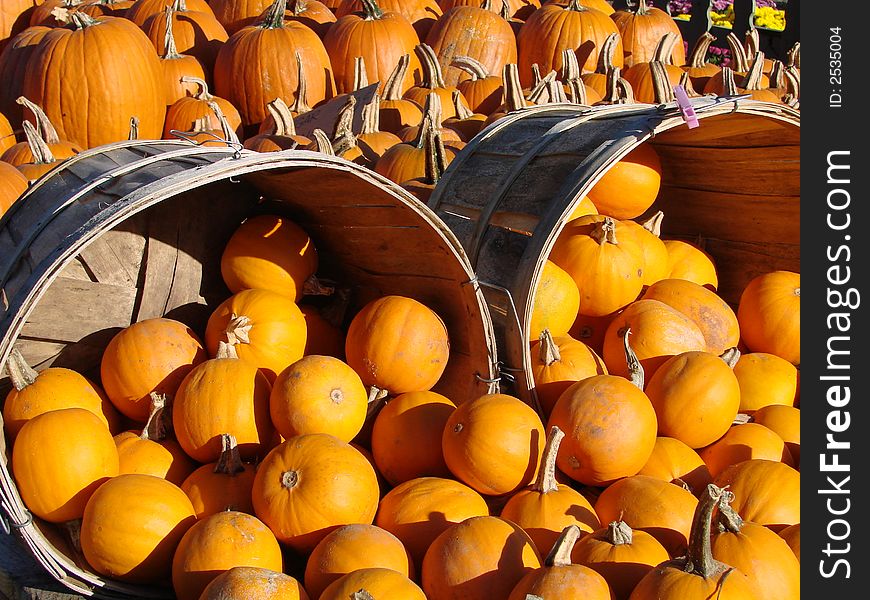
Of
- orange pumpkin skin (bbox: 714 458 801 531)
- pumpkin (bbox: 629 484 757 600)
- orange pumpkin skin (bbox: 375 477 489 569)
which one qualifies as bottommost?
orange pumpkin skin (bbox: 714 458 801 531)

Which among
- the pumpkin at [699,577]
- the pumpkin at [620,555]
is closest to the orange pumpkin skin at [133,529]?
the pumpkin at [620,555]

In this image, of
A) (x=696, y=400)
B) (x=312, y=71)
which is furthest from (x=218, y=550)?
A: (x=312, y=71)

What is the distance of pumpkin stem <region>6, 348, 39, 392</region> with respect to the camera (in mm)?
2059

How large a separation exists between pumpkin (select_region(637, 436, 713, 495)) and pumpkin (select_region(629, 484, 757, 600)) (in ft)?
1.92

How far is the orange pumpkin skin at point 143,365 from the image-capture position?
7.14 feet

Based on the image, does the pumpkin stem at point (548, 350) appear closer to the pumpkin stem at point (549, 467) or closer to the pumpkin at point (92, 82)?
the pumpkin stem at point (549, 467)

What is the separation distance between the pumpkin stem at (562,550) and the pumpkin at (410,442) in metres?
0.62

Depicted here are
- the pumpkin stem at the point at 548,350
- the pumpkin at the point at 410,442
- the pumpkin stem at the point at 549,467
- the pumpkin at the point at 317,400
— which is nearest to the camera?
the pumpkin stem at the point at 549,467

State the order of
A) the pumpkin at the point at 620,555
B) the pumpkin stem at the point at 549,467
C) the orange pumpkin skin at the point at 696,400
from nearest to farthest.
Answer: the pumpkin at the point at 620,555, the pumpkin stem at the point at 549,467, the orange pumpkin skin at the point at 696,400

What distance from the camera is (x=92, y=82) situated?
470cm

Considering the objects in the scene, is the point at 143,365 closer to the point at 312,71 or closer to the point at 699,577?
the point at 699,577

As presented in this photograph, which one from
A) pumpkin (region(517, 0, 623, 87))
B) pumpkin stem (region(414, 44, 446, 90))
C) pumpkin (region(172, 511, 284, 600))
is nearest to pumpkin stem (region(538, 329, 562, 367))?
pumpkin (region(172, 511, 284, 600))

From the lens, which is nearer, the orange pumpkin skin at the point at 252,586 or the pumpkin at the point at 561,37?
the orange pumpkin skin at the point at 252,586

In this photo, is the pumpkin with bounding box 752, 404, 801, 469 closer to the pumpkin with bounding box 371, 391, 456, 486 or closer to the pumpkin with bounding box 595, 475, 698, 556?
the pumpkin with bounding box 595, 475, 698, 556
